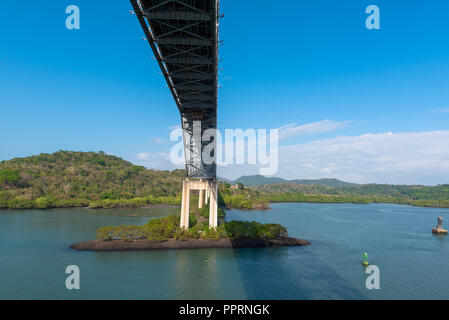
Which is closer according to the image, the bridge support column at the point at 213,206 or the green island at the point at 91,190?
the bridge support column at the point at 213,206

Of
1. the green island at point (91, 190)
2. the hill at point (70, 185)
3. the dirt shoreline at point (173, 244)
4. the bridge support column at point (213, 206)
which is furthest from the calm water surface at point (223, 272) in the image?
the hill at point (70, 185)

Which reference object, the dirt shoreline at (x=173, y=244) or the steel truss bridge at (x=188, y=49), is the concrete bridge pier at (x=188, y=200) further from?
the steel truss bridge at (x=188, y=49)

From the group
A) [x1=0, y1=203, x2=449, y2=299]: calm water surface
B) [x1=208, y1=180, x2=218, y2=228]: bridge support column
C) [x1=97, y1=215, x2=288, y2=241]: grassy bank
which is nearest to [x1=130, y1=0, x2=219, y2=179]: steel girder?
[x1=208, y1=180, x2=218, y2=228]: bridge support column

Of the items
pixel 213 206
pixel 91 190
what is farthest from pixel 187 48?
pixel 91 190

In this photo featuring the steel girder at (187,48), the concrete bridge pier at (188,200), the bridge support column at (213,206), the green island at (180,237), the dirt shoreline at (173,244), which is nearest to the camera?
the steel girder at (187,48)

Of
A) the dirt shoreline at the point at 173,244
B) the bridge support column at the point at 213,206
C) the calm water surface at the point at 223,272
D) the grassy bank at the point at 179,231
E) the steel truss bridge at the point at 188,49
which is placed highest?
the steel truss bridge at the point at 188,49
